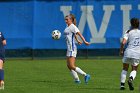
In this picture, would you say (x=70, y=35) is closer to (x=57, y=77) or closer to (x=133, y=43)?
(x=57, y=77)

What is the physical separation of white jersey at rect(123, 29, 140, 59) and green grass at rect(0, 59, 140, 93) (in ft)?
2.91

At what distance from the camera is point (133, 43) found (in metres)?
14.4

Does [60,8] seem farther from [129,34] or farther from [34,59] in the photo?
[129,34]

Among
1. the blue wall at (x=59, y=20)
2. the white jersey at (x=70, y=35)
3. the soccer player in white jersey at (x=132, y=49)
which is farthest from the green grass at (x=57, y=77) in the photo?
the blue wall at (x=59, y=20)

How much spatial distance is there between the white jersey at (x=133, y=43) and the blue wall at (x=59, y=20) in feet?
43.0

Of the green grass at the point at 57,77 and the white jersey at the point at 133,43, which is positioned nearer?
the white jersey at the point at 133,43

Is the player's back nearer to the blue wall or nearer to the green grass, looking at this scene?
the green grass

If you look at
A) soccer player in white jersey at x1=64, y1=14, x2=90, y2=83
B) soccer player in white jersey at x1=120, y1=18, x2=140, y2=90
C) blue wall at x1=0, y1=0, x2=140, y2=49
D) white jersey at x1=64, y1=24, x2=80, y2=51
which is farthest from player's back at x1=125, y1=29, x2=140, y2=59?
blue wall at x1=0, y1=0, x2=140, y2=49

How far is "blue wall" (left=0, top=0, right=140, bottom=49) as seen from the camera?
89.6 ft

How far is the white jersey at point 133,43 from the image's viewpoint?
14.3 m

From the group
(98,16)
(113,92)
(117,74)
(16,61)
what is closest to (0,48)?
(113,92)

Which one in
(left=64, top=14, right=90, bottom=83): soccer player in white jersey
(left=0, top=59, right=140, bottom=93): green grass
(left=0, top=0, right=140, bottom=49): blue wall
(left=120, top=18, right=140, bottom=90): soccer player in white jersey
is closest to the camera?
(left=120, top=18, right=140, bottom=90): soccer player in white jersey

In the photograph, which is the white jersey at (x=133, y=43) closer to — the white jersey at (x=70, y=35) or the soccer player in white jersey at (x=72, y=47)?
the soccer player in white jersey at (x=72, y=47)

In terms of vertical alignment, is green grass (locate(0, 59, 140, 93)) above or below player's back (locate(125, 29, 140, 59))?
below
